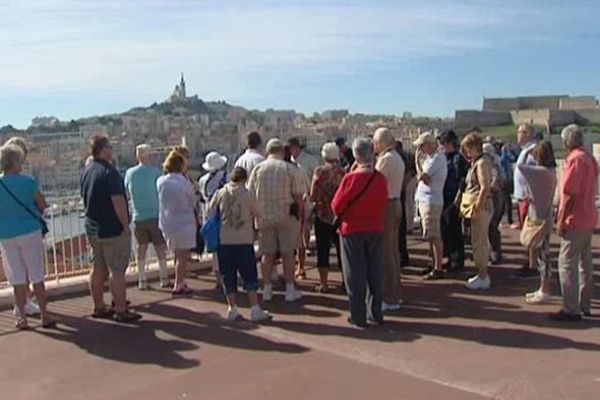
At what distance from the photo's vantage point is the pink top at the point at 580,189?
21.2ft

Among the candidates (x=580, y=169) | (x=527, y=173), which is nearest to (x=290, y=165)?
(x=527, y=173)

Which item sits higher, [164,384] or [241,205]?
[241,205]


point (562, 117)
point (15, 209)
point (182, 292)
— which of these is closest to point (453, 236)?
point (182, 292)

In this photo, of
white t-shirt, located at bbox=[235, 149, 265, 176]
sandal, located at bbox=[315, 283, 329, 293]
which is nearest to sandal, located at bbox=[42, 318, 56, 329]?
white t-shirt, located at bbox=[235, 149, 265, 176]

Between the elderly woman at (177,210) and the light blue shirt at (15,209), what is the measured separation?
5.32 ft

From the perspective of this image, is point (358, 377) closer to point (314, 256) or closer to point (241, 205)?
point (241, 205)

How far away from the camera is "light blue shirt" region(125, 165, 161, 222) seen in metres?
8.70

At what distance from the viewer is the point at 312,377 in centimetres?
554

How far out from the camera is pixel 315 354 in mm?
6090

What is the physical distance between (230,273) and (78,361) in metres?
1.67

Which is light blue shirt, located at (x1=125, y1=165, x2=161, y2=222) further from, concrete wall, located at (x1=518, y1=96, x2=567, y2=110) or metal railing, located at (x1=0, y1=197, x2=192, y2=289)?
concrete wall, located at (x1=518, y1=96, x2=567, y2=110)

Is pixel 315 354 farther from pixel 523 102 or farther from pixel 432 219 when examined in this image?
pixel 523 102

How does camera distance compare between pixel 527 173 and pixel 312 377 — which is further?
pixel 527 173

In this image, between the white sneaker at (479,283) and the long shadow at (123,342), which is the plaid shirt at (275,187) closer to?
the long shadow at (123,342)
